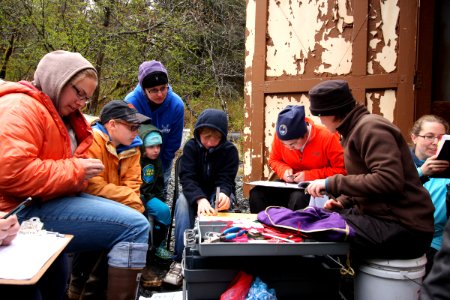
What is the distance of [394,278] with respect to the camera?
2.10 metres

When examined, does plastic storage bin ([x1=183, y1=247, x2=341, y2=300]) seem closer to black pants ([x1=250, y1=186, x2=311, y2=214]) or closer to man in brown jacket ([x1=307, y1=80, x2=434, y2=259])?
man in brown jacket ([x1=307, y1=80, x2=434, y2=259])

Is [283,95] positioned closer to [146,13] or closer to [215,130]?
[215,130]

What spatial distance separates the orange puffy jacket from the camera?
191cm

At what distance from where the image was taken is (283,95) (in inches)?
177

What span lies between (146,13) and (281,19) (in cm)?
483

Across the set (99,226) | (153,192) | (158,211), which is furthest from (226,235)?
(153,192)

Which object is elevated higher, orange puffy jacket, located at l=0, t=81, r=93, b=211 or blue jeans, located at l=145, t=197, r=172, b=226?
orange puffy jacket, located at l=0, t=81, r=93, b=211

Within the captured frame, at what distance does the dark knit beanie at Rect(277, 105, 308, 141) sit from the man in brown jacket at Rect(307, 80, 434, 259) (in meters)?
0.87

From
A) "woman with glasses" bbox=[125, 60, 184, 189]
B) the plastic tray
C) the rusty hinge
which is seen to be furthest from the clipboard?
the rusty hinge

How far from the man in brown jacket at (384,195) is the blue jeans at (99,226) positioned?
116cm

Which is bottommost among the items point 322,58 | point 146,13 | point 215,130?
point 215,130

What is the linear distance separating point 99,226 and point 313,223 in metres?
1.18

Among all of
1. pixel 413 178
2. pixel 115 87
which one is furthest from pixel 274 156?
pixel 115 87

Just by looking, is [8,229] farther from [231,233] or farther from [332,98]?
[332,98]
